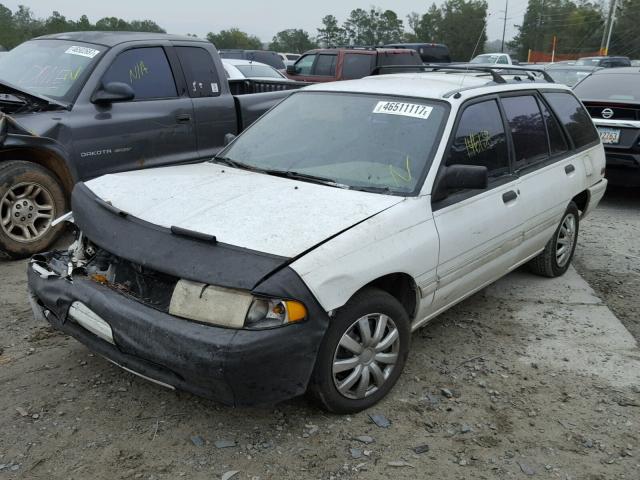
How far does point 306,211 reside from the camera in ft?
10.6

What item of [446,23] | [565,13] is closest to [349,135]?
[446,23]

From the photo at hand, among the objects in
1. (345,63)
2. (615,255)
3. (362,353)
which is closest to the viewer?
(362,353)

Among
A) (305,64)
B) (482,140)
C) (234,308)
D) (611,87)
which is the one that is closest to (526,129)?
(482,140)

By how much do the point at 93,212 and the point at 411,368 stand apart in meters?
2.04

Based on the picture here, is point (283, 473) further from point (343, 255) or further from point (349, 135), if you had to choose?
point (349, 135)

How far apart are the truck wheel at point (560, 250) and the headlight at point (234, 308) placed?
3.08 metres

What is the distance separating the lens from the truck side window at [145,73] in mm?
5746

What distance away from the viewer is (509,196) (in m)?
4.16

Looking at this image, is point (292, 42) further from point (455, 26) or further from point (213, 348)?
point (213, 348)

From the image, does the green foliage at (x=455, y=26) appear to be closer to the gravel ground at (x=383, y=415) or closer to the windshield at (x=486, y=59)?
the windshield at (x=486, y=59)

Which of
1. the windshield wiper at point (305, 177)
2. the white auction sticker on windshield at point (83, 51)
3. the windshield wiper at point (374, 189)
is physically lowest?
the windshield wiper at point (374, 189)

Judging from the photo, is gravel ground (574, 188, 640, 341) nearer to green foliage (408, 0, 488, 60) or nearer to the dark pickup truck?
the dark pickup truck

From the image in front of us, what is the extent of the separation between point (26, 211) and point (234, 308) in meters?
3.31

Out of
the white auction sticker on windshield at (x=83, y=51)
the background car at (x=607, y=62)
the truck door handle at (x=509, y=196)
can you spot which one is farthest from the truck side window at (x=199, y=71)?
the background car at (x=607, y=62)
